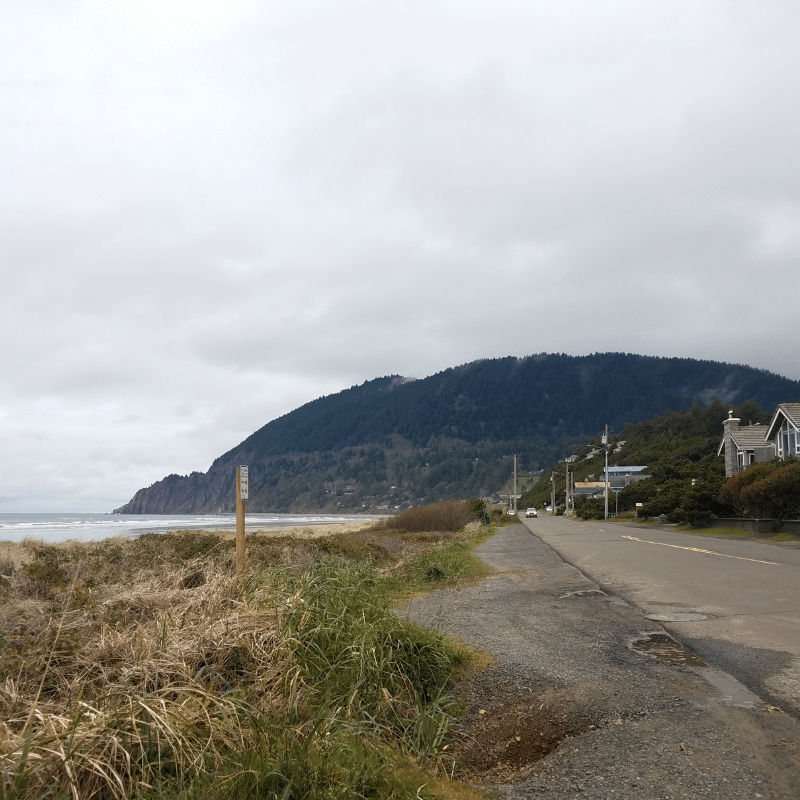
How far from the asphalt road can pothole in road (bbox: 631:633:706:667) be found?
0.42 feet

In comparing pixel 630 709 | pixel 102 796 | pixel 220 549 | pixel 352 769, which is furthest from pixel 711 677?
pixel 220 549

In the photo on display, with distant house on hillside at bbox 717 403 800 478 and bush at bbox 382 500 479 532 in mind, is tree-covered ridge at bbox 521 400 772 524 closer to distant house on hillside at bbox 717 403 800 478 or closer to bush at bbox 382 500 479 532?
distant house on hillside at bbox 717 403 800 478

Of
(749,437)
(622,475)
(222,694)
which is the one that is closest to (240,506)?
(222,694)

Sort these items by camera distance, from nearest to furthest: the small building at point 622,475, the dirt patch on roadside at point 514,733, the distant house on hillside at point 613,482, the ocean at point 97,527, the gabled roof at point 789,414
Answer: the dirt patch on roadside at point 514,733 < the gabled roof at point 789,414 < the ocean at point 97,527 < the small building at point 622,475 < the distant house on hillside at point 613,482

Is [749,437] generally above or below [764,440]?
above

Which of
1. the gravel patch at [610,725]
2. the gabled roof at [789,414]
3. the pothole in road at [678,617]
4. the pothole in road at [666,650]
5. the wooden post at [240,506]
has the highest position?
the gabled roof at [789,414]

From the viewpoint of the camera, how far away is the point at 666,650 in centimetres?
699

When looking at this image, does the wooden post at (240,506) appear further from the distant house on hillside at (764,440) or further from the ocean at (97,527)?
the distant house on hillside at (764,440)

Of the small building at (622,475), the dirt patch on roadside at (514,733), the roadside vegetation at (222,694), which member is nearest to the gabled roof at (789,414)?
the roadside vegetation at (222,694)

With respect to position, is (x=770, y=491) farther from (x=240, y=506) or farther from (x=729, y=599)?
(x=240, y=506)

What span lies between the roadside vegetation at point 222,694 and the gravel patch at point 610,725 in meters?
0.36

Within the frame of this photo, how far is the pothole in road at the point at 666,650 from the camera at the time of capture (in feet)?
21.3

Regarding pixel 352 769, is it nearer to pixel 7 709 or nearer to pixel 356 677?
pixel 356 677

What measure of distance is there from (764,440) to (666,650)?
51927 millimetres
